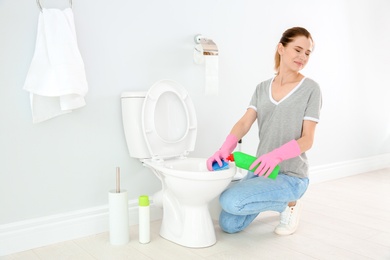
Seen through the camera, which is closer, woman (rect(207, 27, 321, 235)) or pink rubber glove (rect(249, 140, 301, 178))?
pink rubber glove (rect(249, 140, 301, 178))

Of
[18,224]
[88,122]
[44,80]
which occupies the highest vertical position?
[44,80]

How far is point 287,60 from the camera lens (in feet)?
6.54

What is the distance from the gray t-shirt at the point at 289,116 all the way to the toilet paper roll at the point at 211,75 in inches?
13.0

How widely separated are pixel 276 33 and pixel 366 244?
147 cm

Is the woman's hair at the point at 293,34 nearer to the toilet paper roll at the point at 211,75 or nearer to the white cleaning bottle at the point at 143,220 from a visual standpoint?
the toilet paper roll at the point at 211,75

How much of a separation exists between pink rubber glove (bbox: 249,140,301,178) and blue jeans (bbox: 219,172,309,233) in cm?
16

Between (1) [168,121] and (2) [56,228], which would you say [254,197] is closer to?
(1) [168,121]

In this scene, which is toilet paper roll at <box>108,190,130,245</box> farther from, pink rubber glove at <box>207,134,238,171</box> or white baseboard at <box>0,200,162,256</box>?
pink rubber glove at <box>207,134,238,171</box>

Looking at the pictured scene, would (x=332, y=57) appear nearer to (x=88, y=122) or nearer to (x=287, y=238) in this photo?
(x=287, y=238)

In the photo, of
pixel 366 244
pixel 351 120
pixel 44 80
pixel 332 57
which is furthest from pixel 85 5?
pixel 351 120

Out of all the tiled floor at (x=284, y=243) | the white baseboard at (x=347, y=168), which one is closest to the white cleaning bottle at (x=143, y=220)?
the tiled floor at (x=284, y=243)

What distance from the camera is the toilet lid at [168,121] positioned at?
78.5 inches

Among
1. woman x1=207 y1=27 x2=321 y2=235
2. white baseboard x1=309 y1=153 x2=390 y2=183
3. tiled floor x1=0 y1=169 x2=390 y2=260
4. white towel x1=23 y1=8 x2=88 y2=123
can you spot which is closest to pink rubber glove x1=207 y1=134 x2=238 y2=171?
woman x1=207 y1=27 x2=321 y2=235

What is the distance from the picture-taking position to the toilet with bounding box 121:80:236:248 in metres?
1.78
